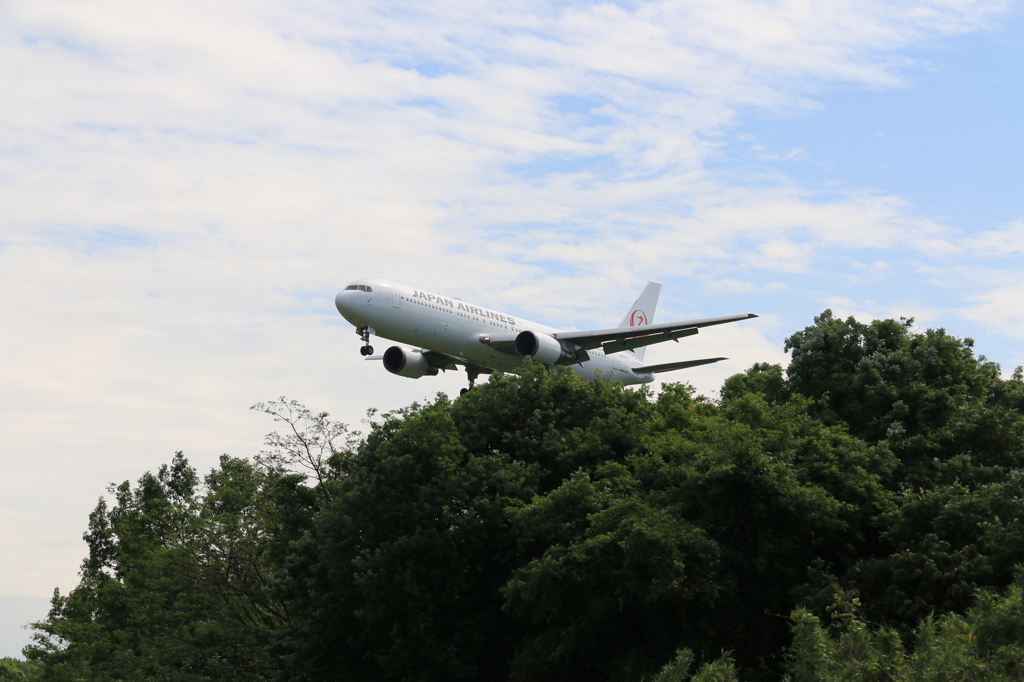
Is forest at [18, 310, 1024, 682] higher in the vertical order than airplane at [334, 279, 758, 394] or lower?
lower

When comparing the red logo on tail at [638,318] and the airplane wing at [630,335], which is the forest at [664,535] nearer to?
the airplane wing at [630,335]

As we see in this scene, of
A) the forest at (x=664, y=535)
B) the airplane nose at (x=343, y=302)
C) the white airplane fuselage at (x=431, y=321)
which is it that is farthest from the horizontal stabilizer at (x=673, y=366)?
the airplane nose at (x=343, y=302)

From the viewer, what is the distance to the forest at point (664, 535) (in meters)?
22.1

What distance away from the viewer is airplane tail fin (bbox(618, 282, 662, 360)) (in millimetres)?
67000

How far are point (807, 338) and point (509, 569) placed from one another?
1143 centimetres

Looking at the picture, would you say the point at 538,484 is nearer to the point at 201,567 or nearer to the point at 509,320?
the point at 201,567

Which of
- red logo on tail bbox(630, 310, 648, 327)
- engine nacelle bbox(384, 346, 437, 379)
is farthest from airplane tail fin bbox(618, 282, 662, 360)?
engine nacelle bbox(384, 346, 437, 379)

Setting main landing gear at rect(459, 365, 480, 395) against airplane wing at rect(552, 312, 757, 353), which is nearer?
airplane wing at rect(552, 312, 757, 353)

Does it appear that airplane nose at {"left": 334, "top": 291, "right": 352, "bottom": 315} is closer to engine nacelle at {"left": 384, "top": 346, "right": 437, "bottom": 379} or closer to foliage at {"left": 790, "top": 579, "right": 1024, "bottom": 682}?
engine nacelle at {"left": 384, "top": 346, "right": 437, "bottom": 379}

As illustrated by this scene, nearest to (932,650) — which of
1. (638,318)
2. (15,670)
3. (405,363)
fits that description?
(405,363)

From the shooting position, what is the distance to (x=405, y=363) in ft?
162

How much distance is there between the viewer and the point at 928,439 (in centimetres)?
2794

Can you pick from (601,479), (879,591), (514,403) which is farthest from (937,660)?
(514,403)

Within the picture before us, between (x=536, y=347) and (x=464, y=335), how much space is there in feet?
10.8
